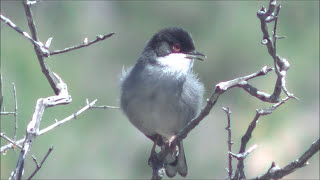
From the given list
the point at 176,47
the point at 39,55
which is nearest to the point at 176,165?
the point at 176,47

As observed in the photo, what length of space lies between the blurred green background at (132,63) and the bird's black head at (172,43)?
2379 millimetres

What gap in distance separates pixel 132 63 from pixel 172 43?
6.68m

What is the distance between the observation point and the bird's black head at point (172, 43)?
15.7ft

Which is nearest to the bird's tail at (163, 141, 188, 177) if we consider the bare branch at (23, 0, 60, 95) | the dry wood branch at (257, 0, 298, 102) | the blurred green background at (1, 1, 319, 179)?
the blurred green background at (1, 1, 319, 179)

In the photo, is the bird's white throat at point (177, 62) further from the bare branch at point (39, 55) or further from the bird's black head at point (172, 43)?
the bare branch at point (39, 55)

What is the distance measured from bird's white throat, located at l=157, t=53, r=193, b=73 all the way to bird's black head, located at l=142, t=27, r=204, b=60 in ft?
0.11

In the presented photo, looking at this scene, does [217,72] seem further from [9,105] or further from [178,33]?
[178,33]

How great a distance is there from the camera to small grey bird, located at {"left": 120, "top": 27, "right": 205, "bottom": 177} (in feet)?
15.0

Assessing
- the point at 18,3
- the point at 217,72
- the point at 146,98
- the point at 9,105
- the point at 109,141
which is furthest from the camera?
the point at 18,3

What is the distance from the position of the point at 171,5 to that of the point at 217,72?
97.5 inches

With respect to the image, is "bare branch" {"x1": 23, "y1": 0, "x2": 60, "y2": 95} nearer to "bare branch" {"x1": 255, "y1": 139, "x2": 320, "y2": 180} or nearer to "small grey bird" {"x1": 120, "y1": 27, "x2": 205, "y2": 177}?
"bare branch" {"x1": 255, "y1": 139, "x2": 320, "y2": 180}

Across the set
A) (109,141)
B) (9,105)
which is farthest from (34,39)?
(109,141)

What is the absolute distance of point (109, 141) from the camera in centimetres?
964

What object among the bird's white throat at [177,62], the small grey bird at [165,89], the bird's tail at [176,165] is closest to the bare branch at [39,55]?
the small grey bird at [165,89]
